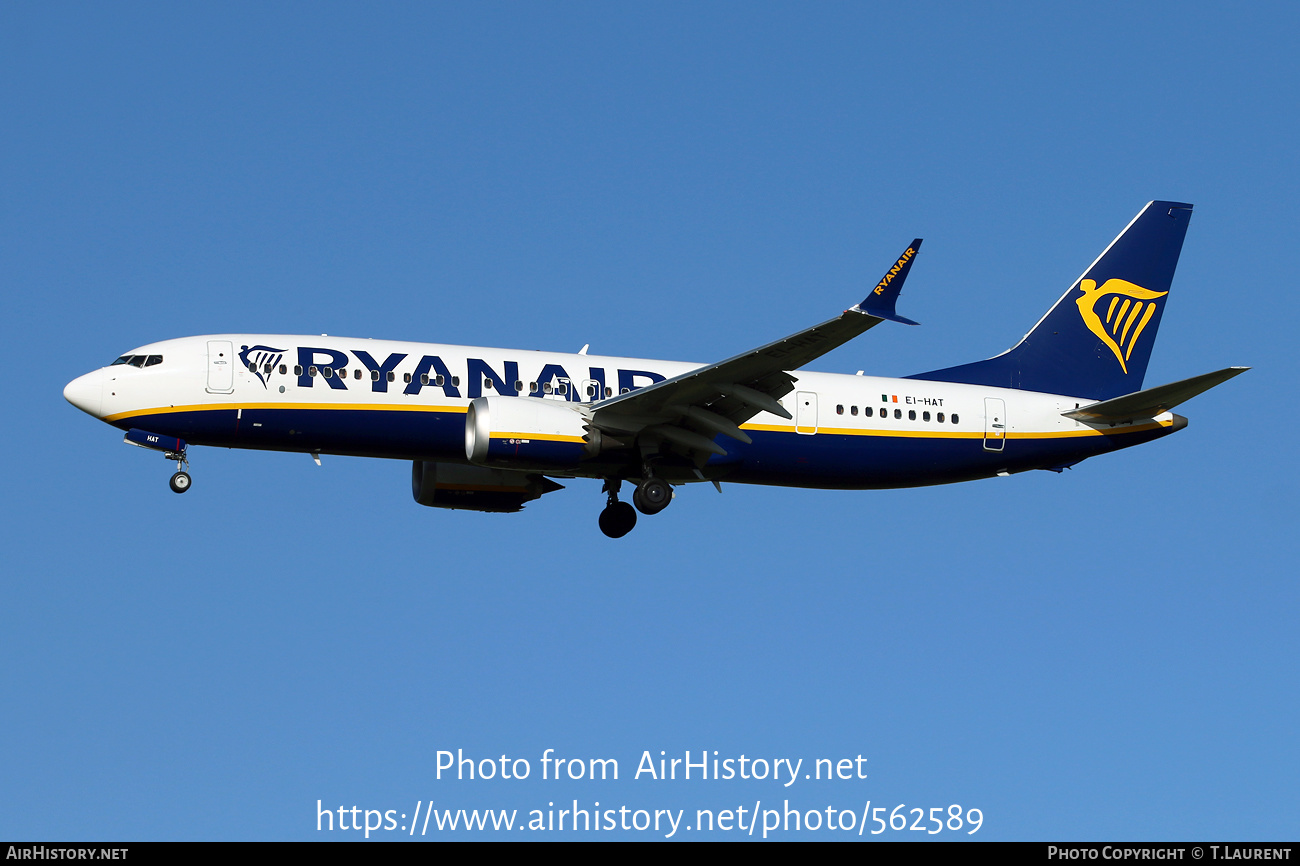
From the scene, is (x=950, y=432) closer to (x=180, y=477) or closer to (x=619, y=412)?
(x=619, y=412)

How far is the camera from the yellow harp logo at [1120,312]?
39.1 meters

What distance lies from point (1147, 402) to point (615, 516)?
12726 mm

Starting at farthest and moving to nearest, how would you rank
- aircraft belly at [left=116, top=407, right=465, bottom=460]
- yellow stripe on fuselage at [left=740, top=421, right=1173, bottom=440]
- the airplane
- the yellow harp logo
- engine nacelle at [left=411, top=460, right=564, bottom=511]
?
the yellow harp logo < engine nacelle at [left=411, top=460, right=564, bottom=511] < yellow stripe on fuselage at [left=740, top=421, right=1173, bottom=440] < aircraft belly at [left=116, top=407, right=465, bottom=460] < the airplane

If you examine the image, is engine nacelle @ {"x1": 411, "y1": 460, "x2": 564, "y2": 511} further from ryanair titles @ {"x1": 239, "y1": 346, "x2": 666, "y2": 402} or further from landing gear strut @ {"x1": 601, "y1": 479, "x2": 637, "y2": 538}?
ryanair titles @ {"x1": 239, "y1": 346, "x2": 666, "y2": 402}

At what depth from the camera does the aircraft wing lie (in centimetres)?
2764

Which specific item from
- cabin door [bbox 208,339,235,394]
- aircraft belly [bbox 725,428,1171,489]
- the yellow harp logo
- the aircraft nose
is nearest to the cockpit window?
the aircraft nose

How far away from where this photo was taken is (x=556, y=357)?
1347 inches

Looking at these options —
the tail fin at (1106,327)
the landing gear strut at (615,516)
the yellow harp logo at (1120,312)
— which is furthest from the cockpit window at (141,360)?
the yellow harp logo at (1120,312)

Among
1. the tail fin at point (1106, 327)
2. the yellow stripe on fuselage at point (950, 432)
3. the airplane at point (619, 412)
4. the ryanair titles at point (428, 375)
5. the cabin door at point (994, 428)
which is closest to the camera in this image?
the airplane at point (619, 412)

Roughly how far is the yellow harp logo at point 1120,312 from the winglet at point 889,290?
1339 cm

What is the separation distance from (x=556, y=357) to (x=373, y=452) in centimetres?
474

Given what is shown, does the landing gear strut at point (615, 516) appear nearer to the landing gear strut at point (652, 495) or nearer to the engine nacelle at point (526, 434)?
the landing gear strut at point (652, 495)

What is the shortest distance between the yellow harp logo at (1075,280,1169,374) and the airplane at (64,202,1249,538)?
1470 millimetres
